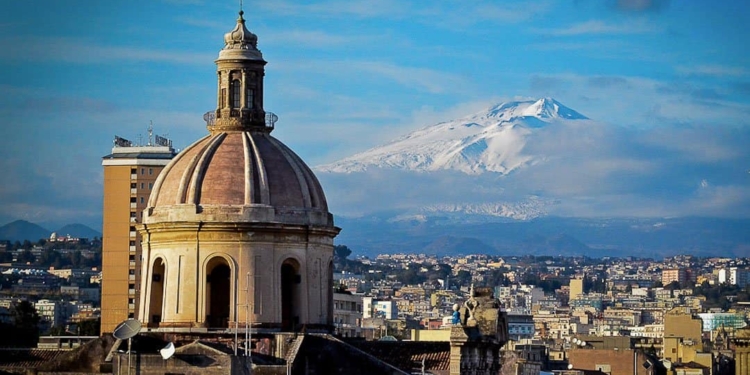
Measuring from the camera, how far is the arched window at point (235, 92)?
68.9 metres

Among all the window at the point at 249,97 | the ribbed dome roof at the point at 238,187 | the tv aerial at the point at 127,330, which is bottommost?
the tv aerial at the point at 127,330

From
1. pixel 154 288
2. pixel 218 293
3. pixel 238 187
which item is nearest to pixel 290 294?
pixel 218 293

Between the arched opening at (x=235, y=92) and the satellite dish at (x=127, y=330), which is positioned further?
the arched opening at (x=235, y=92)

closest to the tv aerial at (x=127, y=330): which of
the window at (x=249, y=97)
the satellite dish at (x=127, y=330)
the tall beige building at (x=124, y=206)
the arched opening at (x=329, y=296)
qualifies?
the satellite dish at (x=127, y=330)

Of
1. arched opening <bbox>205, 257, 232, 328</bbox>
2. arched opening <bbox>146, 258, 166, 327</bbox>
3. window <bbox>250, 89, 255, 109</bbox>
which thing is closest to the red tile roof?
arched opening <bbox>205, 257, 232, 328</bbox>

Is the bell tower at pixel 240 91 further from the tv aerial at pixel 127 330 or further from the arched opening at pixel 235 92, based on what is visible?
the tv aerial at pixel 127 330

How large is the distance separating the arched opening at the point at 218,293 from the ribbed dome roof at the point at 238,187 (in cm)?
160

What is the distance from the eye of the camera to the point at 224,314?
223ft

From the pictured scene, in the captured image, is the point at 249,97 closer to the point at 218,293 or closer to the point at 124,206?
the point at 218,293

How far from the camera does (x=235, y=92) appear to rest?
6919 centimetres

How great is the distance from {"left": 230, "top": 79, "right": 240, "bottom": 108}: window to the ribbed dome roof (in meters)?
1.12

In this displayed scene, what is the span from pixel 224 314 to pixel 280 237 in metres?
2.85

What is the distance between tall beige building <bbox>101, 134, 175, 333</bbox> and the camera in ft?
450

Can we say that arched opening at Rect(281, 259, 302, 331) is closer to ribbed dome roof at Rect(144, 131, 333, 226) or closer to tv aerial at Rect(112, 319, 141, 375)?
ribbed dome roof at Rect(144, 131, 333, 226)
